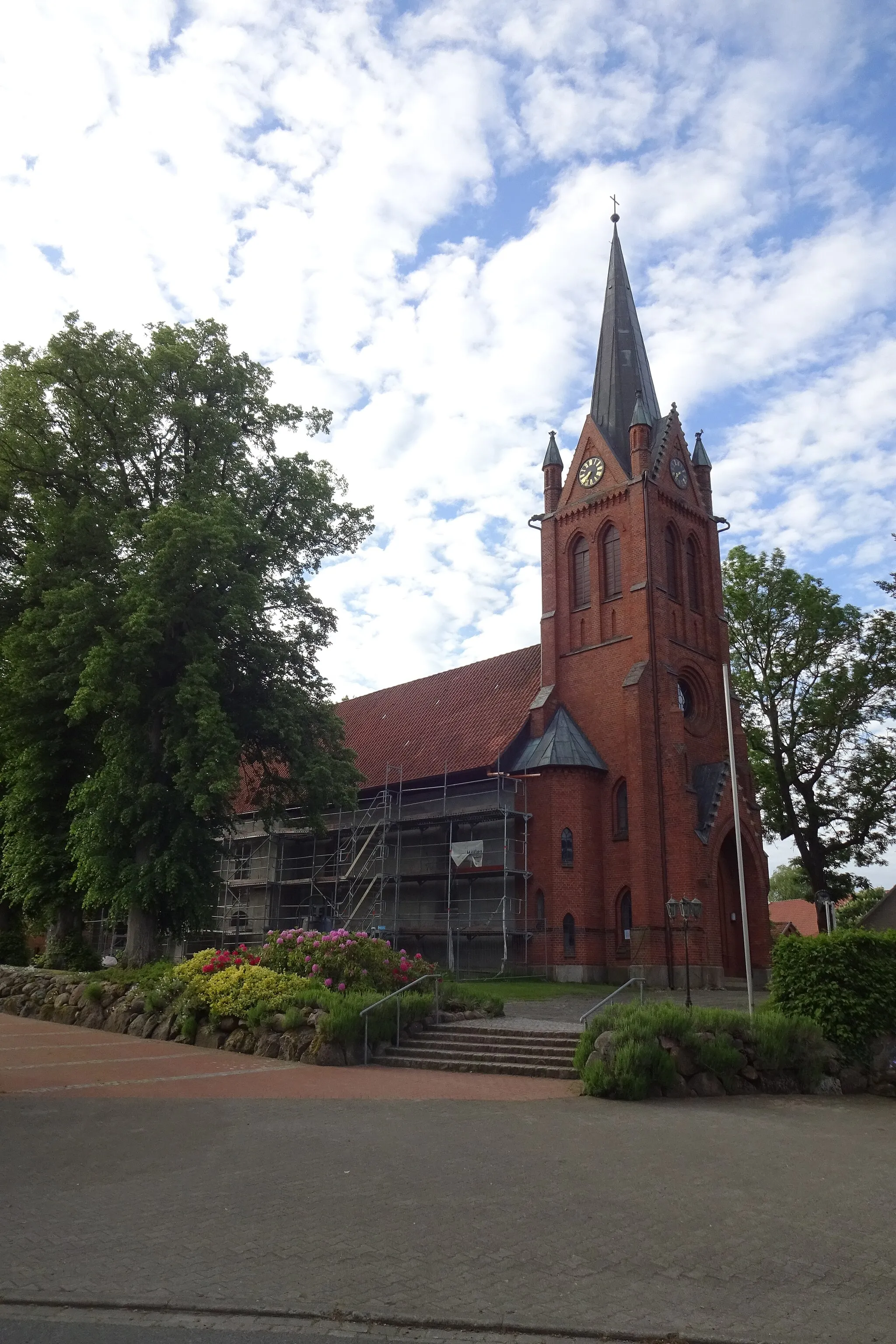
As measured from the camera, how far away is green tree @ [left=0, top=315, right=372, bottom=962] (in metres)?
20.2

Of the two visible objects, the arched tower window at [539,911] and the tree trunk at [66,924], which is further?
the arched tower window at [539,911]

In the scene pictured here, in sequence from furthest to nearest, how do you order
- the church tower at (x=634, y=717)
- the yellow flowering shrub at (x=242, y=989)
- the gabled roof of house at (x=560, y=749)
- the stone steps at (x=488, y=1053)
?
the gabled roof of house at (x=560, y=749) → the church tower at (x=634, y=717) → the yellow flowering shrub at (x=242, y=989) → the stone steps at (x=488, y=1053)

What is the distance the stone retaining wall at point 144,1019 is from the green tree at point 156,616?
194 centimetres

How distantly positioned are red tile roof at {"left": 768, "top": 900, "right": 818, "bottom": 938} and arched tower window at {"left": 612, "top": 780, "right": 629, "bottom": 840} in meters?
37.0

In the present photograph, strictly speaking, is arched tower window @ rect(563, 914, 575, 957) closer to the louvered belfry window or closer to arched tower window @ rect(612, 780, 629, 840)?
arched tower window @ rect(612, 780, 629, 840)

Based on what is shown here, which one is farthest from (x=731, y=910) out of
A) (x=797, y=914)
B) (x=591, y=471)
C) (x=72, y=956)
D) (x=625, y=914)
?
(x=797, y=914)

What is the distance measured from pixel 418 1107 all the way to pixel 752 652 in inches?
1180

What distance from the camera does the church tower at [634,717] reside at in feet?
92.3

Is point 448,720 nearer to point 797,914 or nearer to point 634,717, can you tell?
point 634,717

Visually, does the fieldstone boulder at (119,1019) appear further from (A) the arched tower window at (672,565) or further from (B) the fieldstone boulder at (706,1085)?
(A) the arched tower window at (672,565)

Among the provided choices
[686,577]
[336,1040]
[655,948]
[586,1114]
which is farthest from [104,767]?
[686,577]

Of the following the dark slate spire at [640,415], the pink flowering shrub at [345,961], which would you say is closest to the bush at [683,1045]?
the pink flowering shrub at [345,961]

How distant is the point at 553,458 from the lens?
34969 mm

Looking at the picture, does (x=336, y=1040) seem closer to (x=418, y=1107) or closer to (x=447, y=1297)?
(x=418, y=1107)
